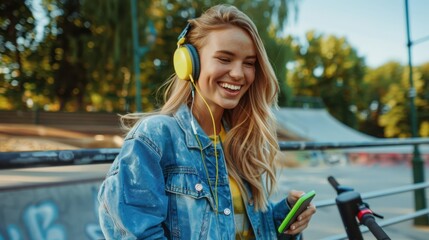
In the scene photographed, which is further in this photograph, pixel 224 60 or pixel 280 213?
pixel 280 213

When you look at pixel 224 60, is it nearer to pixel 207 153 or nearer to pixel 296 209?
pixel 207 153

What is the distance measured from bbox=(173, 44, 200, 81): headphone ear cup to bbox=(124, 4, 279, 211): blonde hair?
53mm

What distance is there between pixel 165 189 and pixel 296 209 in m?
0.51

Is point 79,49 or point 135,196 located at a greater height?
point 79,49

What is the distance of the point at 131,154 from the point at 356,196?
90cm

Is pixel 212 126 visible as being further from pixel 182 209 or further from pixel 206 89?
pixel 182 209

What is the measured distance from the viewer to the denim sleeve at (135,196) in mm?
1135

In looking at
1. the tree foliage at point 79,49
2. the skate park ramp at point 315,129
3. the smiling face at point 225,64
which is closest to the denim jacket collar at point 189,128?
the smiling face at point 225,64

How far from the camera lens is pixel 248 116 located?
1.64m

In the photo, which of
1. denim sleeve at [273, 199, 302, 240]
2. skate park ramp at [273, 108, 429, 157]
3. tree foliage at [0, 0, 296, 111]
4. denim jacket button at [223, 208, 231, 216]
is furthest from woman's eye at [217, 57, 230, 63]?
skate park ramp at [273, 108, 429, 157]

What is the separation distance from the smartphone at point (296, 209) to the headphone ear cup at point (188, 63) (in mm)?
614

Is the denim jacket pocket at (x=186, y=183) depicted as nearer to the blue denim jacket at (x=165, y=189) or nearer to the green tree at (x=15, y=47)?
the blue denim jacket at (x=165, y=189)

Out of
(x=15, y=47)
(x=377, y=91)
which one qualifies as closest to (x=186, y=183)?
(x=15, y=47)

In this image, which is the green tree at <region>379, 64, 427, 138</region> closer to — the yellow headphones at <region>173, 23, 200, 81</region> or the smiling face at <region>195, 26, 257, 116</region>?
the smiling face at <region>195, 26, 257, 116</region>
